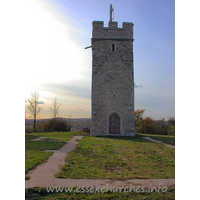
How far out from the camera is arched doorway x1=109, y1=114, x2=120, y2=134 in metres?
13.4

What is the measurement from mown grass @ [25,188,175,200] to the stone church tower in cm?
1003

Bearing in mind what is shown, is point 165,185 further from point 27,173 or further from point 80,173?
point 27,173

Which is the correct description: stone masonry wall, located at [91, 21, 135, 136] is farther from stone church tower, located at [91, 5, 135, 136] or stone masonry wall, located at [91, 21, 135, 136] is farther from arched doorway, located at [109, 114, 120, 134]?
arched doorway, located at [109, 114, 120, 134]

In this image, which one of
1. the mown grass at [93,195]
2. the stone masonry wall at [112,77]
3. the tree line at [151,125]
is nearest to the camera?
the mown grass at [93,195]

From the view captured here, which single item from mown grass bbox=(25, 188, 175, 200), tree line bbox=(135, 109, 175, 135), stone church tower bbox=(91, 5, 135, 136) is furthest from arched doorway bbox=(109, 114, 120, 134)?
mown grass bbox=(25, 188, 175, 200)

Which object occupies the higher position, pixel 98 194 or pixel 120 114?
pixel 120 114

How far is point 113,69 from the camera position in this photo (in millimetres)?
13719

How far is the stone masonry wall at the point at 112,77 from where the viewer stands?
1340 cm

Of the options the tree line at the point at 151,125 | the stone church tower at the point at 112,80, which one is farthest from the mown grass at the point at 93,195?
the tree line at the point at 151,125

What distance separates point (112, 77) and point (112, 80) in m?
0.25

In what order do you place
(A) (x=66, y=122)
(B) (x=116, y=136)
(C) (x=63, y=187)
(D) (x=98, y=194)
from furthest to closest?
(A) (x=66, y=122), (B) (x=116, y=136), (C) (x=63, y=187), (D) (x=98, y=194)

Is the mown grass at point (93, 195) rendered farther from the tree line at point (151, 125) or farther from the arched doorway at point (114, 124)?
the tree line at point (151, 125)
